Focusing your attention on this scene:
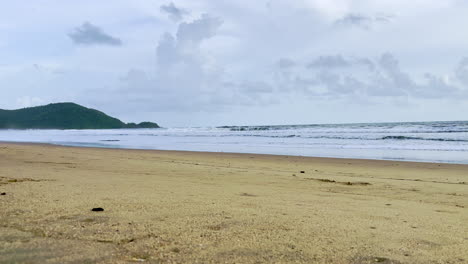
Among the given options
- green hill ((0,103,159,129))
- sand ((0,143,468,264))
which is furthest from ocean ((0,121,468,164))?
green hill ((0,103,159,129))

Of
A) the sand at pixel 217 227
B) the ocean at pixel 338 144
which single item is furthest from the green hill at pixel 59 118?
the sand at pixel 217 227

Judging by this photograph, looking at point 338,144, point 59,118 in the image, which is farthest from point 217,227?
point 59,118

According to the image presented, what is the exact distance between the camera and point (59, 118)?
396 feet

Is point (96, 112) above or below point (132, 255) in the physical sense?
above

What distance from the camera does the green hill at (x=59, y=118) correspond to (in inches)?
4658

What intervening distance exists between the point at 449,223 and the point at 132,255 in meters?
3.27

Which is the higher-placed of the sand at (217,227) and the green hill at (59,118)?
the green hill at (59,118)

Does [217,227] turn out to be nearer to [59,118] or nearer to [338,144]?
[338,144]

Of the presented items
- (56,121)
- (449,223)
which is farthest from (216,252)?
Result: (56,121)

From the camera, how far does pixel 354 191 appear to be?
23.2 ft

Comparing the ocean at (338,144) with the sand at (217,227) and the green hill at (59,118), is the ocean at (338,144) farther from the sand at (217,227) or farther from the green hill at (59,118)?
the green hill at (59,118)

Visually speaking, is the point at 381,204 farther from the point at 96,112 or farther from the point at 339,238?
the point at 96,112

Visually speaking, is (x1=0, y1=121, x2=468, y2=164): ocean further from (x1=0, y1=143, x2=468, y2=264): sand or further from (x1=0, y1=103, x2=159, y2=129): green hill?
(x1=0, y1=103, x2=159, y2=129): green hill

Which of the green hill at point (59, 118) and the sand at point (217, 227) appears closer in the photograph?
the sand at point (217, 227)
